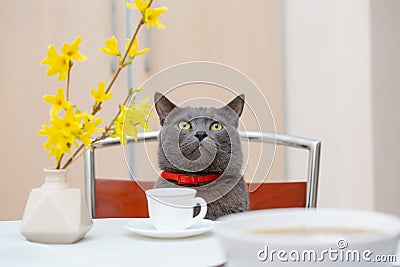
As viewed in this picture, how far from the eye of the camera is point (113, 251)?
624mm

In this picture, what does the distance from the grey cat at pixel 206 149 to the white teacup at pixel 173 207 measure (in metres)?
0.02

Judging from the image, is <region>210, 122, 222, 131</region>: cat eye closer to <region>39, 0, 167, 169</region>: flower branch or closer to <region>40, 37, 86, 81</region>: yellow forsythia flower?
<region>39, 0, 167, 169</region>: flower branch

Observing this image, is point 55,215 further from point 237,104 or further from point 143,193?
point 143,193

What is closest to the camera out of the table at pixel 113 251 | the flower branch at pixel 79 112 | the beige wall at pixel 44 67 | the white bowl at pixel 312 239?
the white bowl at pixel 312 239

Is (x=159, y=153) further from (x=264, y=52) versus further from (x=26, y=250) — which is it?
(x=264, y=52)

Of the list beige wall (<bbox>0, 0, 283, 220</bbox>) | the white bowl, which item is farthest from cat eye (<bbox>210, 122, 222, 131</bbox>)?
beige wall (<bbox>0, 0, 283, 220</bbox>)

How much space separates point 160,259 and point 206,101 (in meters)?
0.29

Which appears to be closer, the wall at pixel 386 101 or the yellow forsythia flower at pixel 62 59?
the yellow forsythia flower at pixel 62 59

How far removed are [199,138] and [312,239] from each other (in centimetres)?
57

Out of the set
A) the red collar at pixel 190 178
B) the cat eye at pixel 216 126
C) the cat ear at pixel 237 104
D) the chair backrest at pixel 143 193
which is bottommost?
the chair backrest at pixel 143 193

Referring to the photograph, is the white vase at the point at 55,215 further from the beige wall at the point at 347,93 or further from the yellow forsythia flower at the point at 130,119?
the beige wall at the point at 347,93

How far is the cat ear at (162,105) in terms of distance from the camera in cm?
78

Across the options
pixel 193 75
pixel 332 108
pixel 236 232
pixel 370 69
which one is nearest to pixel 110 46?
pixel 193 75

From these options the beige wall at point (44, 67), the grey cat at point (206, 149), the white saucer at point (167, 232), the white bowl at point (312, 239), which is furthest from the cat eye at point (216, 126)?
the beige wall at point (44, 67)
